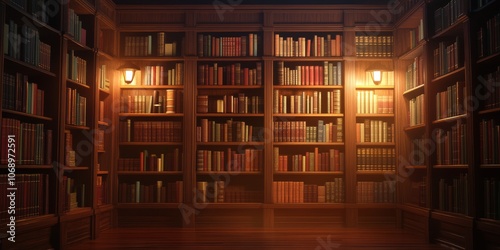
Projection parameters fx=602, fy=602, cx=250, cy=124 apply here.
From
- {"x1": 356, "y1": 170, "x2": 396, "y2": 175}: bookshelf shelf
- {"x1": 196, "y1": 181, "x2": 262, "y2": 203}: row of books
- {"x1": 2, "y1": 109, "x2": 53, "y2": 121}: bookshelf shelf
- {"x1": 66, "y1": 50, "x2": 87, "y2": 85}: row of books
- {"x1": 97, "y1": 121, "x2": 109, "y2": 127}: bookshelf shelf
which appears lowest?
{"x1": 196, "y1": 181, "x2": 262, "y2": 203}: row of books

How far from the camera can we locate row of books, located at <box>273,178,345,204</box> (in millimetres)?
8039

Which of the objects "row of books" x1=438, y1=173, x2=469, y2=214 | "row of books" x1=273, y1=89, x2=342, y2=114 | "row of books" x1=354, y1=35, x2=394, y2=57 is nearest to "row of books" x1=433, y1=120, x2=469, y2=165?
"row of books" x1=438, y1=173, x2=469, y2=214

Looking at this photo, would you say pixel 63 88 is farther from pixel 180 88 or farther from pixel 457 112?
pixel 457 112

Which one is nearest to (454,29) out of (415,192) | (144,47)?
(415,192)

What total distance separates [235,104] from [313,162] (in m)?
1.31

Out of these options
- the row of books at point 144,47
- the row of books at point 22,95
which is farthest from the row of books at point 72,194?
the row of books at point 144,47

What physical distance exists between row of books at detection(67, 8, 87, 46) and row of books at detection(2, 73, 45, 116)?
828 millimetres

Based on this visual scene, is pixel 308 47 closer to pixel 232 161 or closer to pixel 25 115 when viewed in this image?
pixel 232 161

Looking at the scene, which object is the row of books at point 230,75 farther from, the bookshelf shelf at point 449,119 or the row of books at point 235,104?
the bookshelf shelf at point 449,119

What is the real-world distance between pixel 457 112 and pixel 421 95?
1.17 metres

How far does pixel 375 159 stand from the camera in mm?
8062

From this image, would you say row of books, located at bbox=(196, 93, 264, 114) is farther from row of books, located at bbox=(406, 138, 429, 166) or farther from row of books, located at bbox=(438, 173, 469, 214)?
row of books, located at bbox=(438, 173, 469, 214)

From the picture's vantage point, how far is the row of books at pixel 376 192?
8039mm

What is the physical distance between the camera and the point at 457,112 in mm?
5938
